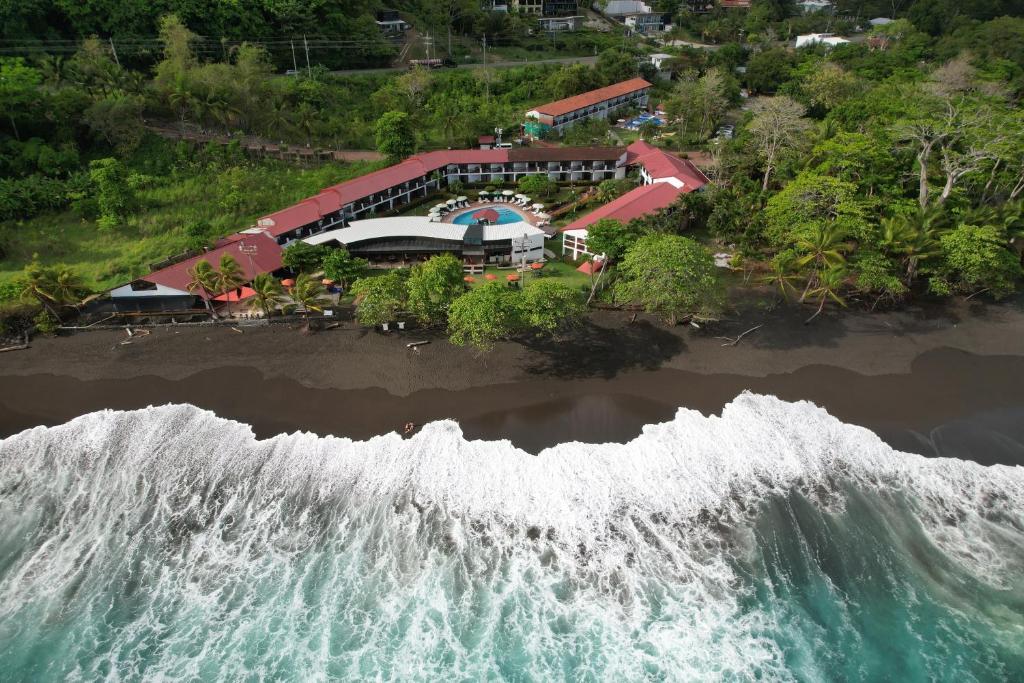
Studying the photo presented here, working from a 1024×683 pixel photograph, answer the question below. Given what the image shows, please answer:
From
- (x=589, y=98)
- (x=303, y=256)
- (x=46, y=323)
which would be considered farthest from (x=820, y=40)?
(x=46, y=323)

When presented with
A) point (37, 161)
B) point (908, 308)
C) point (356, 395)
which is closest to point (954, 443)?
point (908, 308)

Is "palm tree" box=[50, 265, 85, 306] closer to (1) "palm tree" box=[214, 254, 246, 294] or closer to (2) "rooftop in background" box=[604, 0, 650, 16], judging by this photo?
(1) "palm tree" box=[214, 254, 246, 294]

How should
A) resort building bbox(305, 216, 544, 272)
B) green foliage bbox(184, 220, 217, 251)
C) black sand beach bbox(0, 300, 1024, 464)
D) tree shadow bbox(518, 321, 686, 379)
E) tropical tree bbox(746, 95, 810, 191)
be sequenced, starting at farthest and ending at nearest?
tropical tree bbox(746, 95, 810, 191) < resort building bbox(305, 216, 544, 272) < green foliage bbox(184, 220, 217, 251) < tree shadow bbox(518, 321, 686, 379) < black sand beach bbox(0, 300, 1024, 464)

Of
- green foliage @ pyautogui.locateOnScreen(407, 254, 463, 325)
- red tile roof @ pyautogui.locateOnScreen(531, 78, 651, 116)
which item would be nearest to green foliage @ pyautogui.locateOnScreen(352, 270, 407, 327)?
green foliage @ pyautogui.locateOnScreen(407, 254, 463, 325)

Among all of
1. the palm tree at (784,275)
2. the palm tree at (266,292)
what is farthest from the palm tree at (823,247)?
the palm tree at (266,292)

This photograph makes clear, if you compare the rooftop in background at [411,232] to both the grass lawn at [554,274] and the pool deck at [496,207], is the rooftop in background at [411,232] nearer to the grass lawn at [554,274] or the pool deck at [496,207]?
the grass lawn at [554,274]

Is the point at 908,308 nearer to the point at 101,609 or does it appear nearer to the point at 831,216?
the point at 831,216
